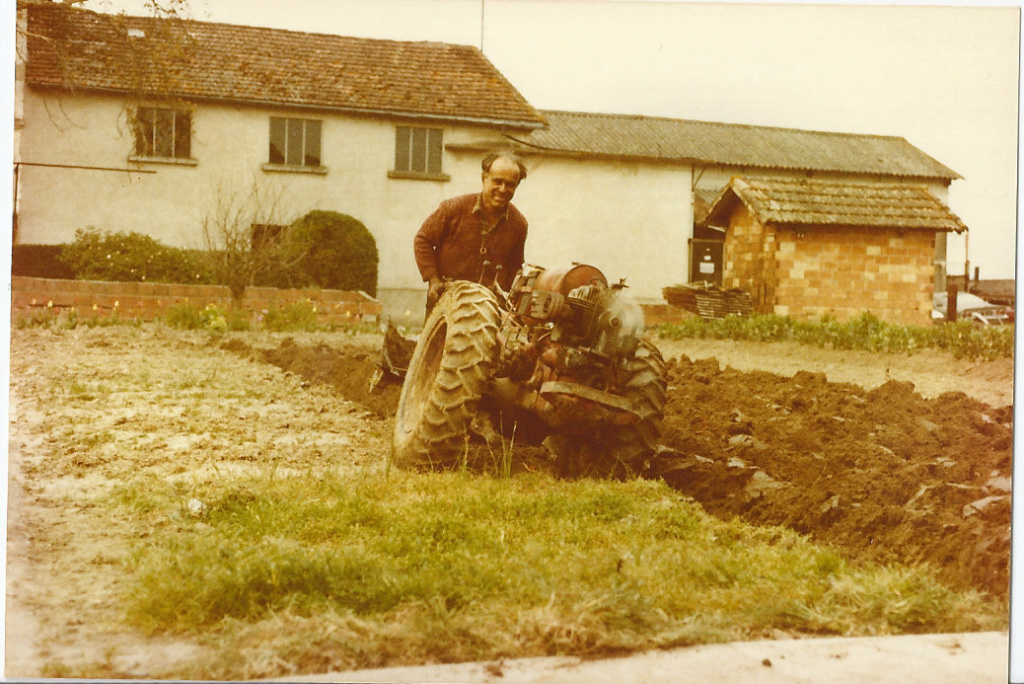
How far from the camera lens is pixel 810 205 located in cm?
601

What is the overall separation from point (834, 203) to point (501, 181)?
87.2 inches

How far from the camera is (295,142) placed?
210 inches

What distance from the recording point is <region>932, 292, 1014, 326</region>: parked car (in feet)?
16.6

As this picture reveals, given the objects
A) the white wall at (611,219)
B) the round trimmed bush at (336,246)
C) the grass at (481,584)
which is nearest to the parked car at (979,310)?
the white wall at (611,219)

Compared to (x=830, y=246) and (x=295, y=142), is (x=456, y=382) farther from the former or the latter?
(x=830, y=246)

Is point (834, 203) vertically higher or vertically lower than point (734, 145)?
lower

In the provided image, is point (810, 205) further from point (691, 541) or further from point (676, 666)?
point (676, 666)

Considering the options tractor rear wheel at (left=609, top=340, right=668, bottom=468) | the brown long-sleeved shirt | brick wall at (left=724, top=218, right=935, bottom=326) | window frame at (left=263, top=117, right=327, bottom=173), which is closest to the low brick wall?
the brown long-sleeved shirt

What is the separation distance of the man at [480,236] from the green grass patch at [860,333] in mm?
983

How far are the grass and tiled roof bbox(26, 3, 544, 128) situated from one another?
7.14ft

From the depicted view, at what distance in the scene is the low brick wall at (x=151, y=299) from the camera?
5.03 metres

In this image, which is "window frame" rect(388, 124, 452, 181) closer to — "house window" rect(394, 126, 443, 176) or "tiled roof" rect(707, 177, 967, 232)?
"house window" rect(394, 126, 443, 176)

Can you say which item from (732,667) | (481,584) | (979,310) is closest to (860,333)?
(979,310)

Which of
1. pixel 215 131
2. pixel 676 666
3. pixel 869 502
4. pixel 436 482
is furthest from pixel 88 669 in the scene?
pixel 869 502
